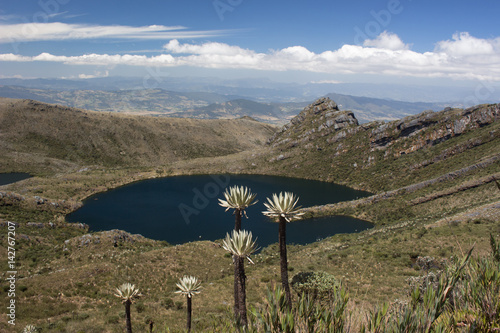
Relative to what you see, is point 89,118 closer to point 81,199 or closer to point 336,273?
point 81,199

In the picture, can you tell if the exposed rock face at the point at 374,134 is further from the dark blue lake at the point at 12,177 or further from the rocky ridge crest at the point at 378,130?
the dark blue lake at the point at 12,177

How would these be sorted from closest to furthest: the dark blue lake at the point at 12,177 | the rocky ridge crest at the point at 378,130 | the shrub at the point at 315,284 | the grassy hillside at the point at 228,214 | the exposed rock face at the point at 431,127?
the shrub at the point at 315,284 < the grassy hillside at the point at 228,214 < the exposed rock face at the point at 431,127 < the rocky ridge crest at the point at 378,130 < the dark blue lake at the point at 12,177

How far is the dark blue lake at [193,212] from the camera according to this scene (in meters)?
60.7

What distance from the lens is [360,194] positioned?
301ft

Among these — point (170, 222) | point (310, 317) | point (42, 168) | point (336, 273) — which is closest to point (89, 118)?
point (42, 168)

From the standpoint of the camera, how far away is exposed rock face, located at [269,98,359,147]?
129 m

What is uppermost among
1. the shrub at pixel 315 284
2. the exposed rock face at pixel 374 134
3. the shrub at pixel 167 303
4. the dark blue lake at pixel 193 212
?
the exposed rock face at pixel 374 134

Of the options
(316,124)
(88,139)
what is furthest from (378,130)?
(88,139)

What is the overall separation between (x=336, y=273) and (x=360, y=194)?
6890 centimetres

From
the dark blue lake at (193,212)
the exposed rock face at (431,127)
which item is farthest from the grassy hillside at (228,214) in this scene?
the dark blue lake at (193,212)

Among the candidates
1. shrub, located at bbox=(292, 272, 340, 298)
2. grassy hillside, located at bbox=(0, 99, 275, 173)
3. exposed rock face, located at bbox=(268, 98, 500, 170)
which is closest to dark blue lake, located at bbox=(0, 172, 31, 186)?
grassy hillside, located at bbox=(0, 99, 275, 173)

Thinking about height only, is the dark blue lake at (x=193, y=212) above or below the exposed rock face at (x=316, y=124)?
below

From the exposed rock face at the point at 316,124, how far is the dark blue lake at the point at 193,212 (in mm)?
32381

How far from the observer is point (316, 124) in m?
136
